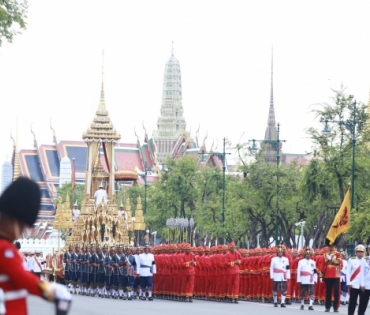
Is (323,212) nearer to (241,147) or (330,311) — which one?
(241,147)

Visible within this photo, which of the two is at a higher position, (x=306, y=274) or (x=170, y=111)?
(x=170, y=111)

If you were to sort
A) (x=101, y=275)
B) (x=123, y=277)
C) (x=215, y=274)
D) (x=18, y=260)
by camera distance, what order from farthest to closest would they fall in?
(x=101, y=275) → (x=123, y=277) → (x=215, y=274) → (x=18, y=260)

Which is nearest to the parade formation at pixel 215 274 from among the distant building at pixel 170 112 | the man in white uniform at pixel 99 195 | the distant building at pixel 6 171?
the man in white uniform at pixel 99 195

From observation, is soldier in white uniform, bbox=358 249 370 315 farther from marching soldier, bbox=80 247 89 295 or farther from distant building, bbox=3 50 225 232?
distant building, bbox=3 50 225 232

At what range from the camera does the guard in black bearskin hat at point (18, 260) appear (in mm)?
6961

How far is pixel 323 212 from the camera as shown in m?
48.8

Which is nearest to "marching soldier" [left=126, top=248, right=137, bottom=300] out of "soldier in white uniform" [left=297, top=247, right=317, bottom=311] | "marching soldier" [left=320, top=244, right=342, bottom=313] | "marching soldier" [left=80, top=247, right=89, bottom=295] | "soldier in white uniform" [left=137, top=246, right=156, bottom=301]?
"soldier in white uniform" [left=137, top=246, right=156, bottom=301]

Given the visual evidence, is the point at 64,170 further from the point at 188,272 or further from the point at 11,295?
the point at 11,295

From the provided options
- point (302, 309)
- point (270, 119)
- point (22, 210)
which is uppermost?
point (270, 119)

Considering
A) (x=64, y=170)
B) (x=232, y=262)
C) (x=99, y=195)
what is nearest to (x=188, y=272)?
(x=232, y=262)

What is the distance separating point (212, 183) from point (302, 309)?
43372 millimetres

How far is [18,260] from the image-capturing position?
7.07m

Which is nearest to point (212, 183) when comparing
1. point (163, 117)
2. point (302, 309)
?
point (302, 309)

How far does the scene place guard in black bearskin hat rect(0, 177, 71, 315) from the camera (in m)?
6.96
